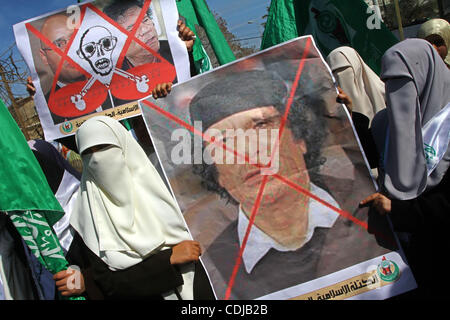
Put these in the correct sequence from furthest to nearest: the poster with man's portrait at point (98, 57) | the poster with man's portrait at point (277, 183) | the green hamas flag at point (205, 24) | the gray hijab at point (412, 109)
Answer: the green hamas flag at point (205, 24) → the poster with man's portrait at point (98, 57) → the poster with man's portrait at point (277, 183) → the gray hijab at point (412, 109)

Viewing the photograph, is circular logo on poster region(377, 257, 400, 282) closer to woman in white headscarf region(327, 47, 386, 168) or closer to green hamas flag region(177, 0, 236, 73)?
woman in white headscarf region(327, 47, 386, 168)

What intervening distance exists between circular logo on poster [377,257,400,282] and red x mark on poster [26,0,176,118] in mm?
1694

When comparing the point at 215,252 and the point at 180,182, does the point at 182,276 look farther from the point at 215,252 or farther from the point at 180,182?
the point at 180,182

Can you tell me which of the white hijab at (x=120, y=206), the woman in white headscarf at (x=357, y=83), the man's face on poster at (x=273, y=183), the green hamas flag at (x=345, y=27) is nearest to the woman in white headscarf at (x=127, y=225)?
the white hijab at (x=120, y=206)

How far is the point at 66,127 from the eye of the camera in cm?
217

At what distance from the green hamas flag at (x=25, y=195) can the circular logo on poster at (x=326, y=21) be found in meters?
2.84

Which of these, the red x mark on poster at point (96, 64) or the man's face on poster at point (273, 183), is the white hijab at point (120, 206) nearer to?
the man's face on poster at point (273, 183)

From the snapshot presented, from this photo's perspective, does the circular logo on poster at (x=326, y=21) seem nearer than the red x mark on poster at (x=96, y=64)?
No

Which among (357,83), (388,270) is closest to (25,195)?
(388,270)

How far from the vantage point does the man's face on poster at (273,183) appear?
1.67m

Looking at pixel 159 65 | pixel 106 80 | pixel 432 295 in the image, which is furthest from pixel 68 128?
pixel 432 295

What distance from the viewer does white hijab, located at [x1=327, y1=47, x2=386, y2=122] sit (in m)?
2.23

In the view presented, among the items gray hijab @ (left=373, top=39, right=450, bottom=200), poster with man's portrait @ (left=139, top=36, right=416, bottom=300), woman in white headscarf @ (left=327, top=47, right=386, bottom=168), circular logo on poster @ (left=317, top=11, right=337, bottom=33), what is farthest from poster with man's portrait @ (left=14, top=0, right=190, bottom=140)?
circular logo on poster @ (left=317, top=11, right=337, bottom=33)

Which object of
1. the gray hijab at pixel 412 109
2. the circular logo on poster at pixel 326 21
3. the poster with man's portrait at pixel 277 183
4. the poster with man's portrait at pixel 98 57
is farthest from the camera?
the circular logo on poster at pixel 326 21
